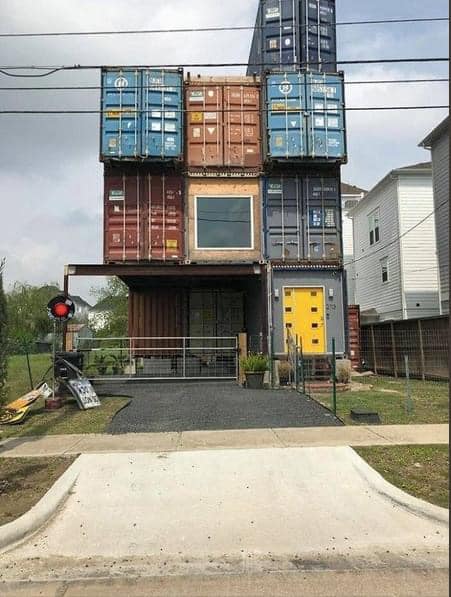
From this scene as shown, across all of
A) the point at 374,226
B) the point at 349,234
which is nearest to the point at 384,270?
the point at 374,226

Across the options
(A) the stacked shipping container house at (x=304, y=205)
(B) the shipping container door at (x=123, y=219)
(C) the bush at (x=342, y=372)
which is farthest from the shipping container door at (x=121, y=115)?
(C) the bush at (x=342, y=372)

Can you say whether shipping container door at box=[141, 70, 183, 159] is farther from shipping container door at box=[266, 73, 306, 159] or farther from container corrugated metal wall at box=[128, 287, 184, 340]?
container corrugated metal wall at box=[128, 287, 184, 340]

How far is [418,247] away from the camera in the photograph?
79.4ft

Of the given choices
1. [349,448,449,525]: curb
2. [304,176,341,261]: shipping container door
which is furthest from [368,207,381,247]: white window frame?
[349,448,449,525]: curb

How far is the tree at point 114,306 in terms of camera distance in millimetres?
38062

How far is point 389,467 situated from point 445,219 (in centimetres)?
1622

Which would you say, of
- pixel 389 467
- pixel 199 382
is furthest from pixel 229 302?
pixel 389 467

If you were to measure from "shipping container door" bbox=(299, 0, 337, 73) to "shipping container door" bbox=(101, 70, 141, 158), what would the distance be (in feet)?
19.4

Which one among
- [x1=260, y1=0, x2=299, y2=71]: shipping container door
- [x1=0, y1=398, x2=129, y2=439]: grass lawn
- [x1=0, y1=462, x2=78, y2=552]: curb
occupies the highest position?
[x1=260, y1=0, x2=299, y2=71]: shipping container door

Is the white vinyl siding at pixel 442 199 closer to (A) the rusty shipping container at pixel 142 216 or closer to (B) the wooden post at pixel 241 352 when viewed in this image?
(B) the wooden post at pixel 241 352

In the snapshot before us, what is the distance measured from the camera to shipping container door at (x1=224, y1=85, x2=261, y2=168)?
52.7 feet

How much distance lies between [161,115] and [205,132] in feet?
4.65

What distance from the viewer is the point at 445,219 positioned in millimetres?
20391

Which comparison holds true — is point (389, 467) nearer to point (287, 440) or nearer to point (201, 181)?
point (287, 440)
